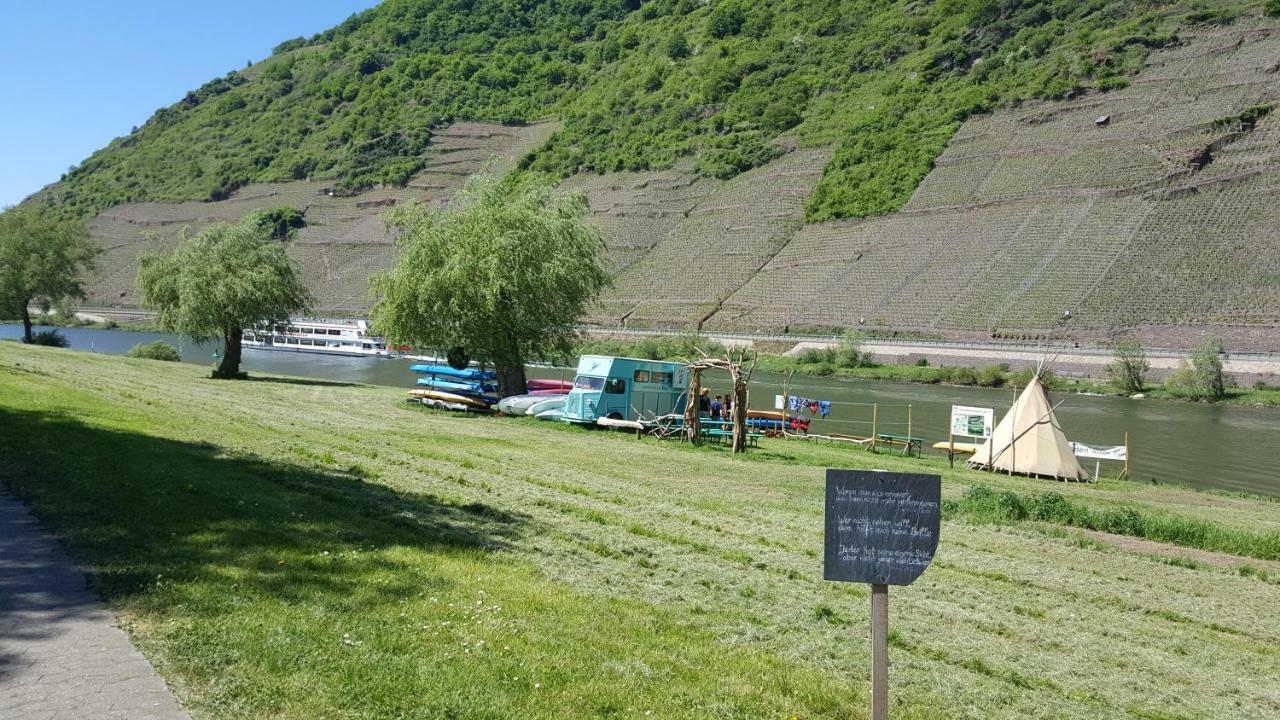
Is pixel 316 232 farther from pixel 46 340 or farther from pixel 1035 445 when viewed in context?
pixel 1035 445

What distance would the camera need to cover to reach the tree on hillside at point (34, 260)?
56.7 meters

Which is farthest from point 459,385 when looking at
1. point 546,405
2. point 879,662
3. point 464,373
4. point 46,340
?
point 879,662

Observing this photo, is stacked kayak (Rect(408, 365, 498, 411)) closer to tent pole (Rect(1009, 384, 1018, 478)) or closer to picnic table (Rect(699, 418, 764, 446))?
picnic table (Rect(699, 418, 764, 446))

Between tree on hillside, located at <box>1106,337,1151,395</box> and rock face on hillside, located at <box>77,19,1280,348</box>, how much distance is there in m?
5.49

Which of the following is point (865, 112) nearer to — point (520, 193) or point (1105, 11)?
point (1105, 11)

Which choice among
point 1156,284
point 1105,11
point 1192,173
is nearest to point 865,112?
point 1105,11

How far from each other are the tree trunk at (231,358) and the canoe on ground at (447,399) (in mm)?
11389

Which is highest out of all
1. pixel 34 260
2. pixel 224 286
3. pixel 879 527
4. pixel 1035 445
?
pixel 34 260

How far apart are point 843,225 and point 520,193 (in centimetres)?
8671

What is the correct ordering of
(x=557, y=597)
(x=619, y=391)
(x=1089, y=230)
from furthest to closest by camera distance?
(x=1089, y=230)
(x=619, y=391)
(x=557, y=597)

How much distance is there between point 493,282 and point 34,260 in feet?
131

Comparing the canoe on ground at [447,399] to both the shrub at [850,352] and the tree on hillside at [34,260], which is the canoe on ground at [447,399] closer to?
the tree on hillside at [34,260]

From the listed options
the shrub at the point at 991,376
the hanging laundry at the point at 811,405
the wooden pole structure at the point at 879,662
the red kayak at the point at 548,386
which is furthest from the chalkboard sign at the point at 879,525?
the shrub at the point at 991,376

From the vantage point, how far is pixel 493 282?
3419 centimetres
